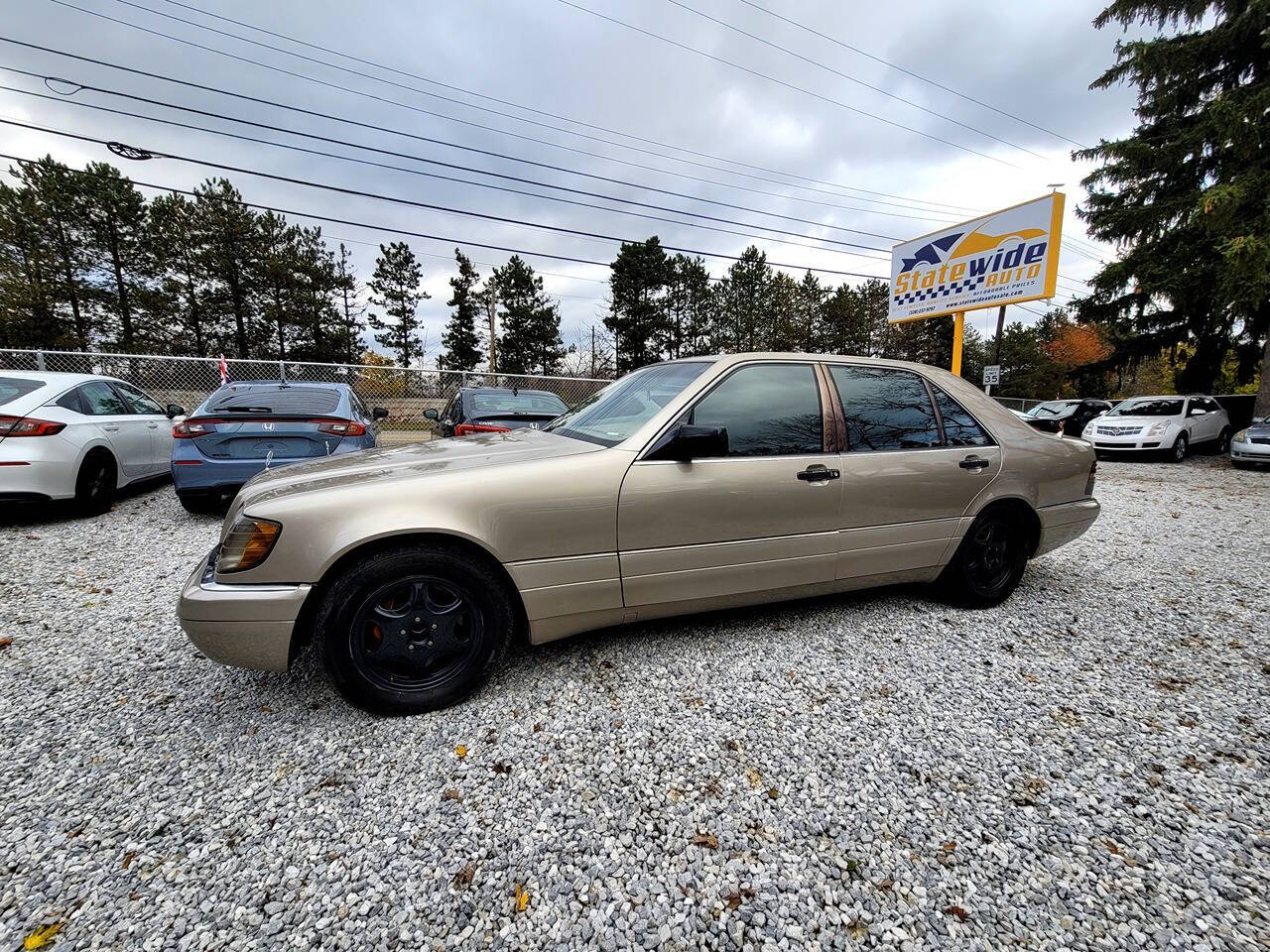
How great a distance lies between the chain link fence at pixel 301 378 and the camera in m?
9.30

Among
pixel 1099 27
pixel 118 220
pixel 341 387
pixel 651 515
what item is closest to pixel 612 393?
pixel 651 515

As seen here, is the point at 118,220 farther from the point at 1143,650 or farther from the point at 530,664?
the point at 1143,650

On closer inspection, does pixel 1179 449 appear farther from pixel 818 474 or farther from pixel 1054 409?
pixel 818 474

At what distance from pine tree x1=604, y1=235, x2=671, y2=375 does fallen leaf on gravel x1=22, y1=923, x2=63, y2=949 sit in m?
34.7

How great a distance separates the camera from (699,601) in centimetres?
259

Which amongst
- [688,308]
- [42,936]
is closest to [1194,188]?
[42,936]

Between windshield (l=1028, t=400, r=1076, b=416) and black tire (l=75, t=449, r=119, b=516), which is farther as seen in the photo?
windshield (l=1028, t=400, r=1076, b=416)

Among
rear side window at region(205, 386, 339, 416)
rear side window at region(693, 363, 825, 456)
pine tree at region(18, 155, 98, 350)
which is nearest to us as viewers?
rear side window at region(693, 363, 825, 456)

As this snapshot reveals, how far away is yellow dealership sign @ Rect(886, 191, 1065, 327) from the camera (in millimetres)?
10914

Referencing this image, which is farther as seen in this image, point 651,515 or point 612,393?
point 612,393

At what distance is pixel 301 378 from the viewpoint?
1127cm

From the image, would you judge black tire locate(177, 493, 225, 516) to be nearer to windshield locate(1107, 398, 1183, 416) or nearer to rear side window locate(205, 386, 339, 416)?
rear side window locate(205, 386, 339, 416)

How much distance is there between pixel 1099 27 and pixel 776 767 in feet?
74.1

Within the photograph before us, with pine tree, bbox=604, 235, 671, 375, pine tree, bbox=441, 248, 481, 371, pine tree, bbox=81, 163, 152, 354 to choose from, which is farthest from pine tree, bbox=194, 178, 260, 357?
pine tree, bbox=604, 235, 671, 375
